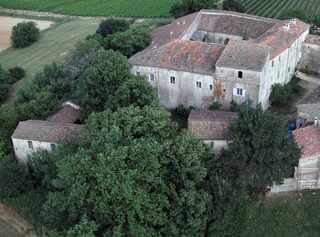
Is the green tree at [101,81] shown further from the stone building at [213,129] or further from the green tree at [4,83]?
the green tree at [4,83]

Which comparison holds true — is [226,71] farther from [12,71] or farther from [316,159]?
[12,71]

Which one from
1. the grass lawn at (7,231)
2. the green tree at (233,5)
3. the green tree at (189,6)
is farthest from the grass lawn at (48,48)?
the grass lawn at (7,231)

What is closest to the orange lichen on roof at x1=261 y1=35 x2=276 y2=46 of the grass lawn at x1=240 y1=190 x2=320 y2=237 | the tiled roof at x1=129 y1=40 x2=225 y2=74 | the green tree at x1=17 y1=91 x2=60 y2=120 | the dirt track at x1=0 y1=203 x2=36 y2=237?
the tiled roof at x1=129 y1=40 x2=225 y2=74

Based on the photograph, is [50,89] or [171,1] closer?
[50,89]

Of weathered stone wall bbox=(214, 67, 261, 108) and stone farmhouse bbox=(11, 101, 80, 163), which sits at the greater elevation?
weathered stone wall bbox=(214, 67, 261, 108)

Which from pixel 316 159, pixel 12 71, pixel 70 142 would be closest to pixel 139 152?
pixel 70 142

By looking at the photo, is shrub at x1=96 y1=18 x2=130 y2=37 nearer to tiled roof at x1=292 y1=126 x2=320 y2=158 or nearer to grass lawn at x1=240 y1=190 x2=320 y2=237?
tiled roof at x1=292 y1=126 x2=320 y2=158

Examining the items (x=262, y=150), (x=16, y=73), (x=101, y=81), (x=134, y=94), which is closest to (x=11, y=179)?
(x=101, y=81)
